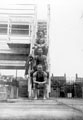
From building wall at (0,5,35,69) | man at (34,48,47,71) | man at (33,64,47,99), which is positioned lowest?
man at (33,64,47,99)

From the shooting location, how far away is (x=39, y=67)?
5918mm

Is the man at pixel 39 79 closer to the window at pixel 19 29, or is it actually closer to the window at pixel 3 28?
the window at pixel 19 29

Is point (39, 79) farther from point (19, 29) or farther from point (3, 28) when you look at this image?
point (3, 28)

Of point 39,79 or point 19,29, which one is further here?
point 19,29

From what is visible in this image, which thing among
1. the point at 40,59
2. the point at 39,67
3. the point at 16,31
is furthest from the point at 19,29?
the point at 39,67

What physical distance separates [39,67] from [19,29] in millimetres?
3732

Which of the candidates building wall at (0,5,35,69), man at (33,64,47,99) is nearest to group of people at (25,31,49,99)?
man at (33,64,47,99)

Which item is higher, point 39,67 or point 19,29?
point 19,29

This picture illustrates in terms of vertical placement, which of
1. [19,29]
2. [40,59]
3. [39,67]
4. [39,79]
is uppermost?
[19,29]

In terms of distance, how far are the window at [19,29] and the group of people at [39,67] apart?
2719mm

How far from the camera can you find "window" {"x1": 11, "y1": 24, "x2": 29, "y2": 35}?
9.09 m

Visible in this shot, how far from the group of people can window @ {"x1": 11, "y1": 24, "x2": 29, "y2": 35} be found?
8.92 ft

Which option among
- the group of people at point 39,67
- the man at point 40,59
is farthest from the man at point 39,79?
the man at point 40,59

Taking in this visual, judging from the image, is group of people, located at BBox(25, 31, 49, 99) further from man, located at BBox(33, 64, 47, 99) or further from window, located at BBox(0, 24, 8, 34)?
window, located at BBox(0, 24, 8, 34)
